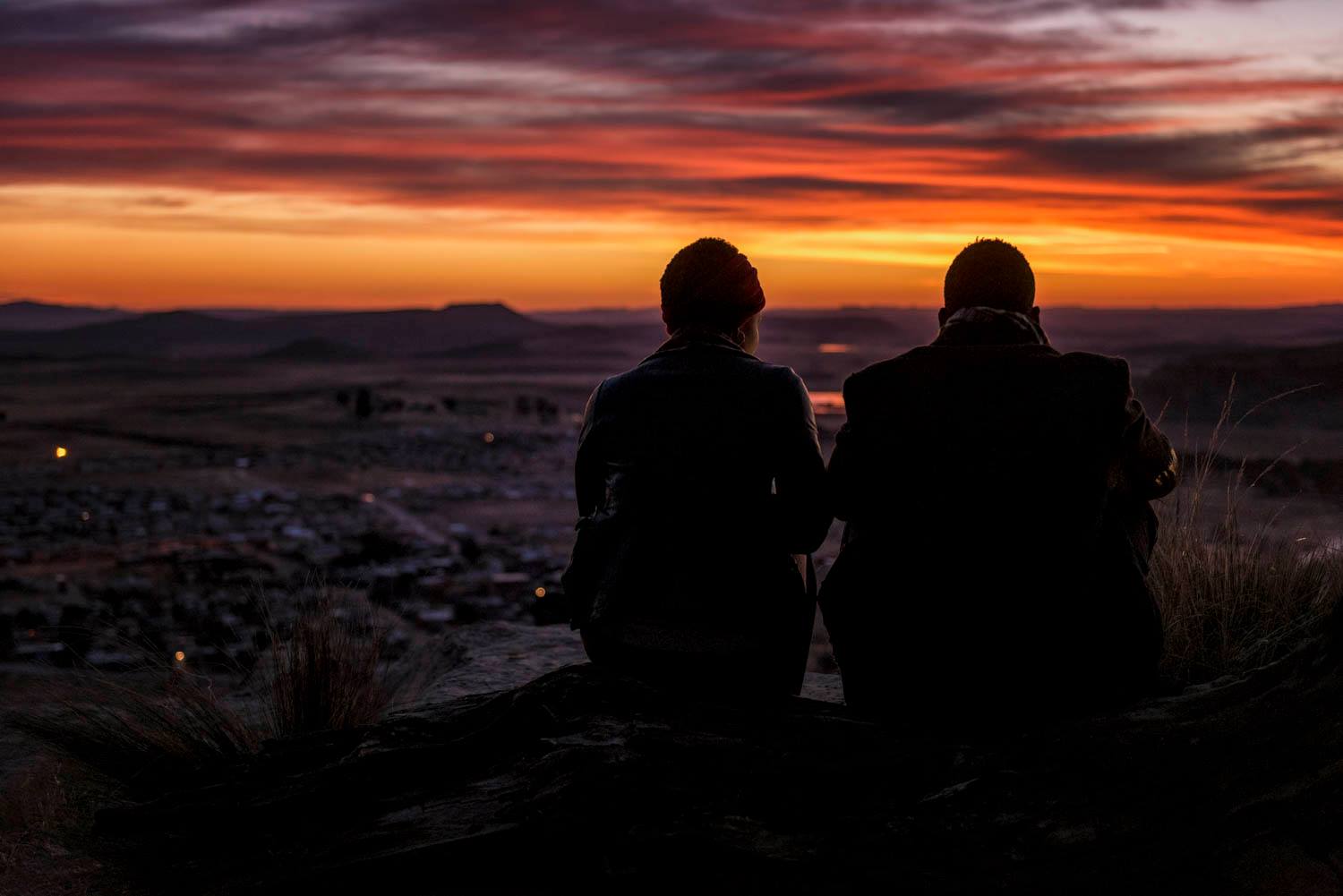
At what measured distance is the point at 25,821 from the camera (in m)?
4.56

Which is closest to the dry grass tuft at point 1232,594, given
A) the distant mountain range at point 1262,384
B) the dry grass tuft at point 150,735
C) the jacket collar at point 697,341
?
the jacket collar at point 697,341

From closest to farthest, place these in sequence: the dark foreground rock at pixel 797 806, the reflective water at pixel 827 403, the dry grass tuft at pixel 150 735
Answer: the dark foreground rock at pixel 797 806 < the dry grass tuft at pixel 150 735 < the reflective water at pixel 827 403

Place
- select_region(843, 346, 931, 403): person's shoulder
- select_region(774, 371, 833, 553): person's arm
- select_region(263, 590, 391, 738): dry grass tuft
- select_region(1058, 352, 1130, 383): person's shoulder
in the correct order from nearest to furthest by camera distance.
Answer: select_region(1058, 352, 1130, 383): person's shoulder → select_region(843, 346, 931, 403): person's shoulder → select_region(774, 371, 833, 553): person's arm → select_region(263, 590, 391, 738): dry grass tuft

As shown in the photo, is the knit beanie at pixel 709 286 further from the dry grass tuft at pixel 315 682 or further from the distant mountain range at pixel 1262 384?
the distant mountain range at pixel 1262 384

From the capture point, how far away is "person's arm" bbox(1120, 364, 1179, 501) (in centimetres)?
360

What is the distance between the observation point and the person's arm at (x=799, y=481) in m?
3.83

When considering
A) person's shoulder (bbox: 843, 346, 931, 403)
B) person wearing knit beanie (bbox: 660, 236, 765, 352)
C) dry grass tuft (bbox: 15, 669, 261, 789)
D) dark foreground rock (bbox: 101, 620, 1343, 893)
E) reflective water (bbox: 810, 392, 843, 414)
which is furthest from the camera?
reflective water (bbox: 810, 392, 843, 414)

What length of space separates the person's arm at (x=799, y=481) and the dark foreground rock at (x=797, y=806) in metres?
0.55

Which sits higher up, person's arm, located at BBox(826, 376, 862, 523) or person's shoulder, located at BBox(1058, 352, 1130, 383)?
person's shoulder, located at BBox(1058, 352, 1130, 383)

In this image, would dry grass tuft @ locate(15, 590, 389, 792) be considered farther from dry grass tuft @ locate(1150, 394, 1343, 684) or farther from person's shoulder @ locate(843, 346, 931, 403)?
dry grass tuft @ locate(1150, 394, 1343, 684)

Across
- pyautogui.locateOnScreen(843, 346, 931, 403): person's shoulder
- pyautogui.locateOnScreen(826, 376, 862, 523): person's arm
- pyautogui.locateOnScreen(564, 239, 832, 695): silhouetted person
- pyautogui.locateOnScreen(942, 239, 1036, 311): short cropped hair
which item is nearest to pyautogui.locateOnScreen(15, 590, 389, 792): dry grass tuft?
pyautogui.locateOnScreen(564, 239, 832, 695): silhouetted person

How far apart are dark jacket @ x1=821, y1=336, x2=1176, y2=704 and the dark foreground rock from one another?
0.79 ft

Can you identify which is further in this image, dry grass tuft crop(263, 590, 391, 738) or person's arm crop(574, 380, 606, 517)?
dry grass tuft crop(263, 590, 391, 738)

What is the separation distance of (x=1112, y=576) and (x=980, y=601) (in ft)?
1.25
